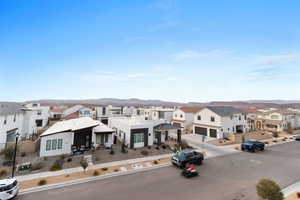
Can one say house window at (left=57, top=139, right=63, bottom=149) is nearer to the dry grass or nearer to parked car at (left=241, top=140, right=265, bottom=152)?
the dry grass

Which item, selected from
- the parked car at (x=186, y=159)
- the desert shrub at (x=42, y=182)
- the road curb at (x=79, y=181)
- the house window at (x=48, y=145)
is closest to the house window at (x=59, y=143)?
the house window at (x=48, y=145)

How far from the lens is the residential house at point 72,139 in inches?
688

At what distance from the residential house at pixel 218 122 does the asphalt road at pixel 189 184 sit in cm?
1377

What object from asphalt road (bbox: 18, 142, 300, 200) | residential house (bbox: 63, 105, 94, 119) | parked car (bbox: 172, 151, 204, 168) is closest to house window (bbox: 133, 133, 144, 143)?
parked car (bbox: 172, 151, 204, 168)

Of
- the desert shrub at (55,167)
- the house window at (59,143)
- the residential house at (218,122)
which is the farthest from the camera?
the residential house at (218,122)

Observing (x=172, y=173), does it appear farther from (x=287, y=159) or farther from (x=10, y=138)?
(x=10, y=138)

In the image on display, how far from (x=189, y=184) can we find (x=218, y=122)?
22.0 metres

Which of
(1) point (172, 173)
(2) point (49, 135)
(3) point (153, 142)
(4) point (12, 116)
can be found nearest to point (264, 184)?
(1) point (172, 173)

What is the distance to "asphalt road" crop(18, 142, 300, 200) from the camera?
32.3 feet

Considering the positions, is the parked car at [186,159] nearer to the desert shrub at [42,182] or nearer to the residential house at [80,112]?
the desert shrub at [42,182]

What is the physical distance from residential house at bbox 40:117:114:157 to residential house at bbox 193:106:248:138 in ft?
71.1

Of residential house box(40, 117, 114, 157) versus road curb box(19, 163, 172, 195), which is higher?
residential house box(40, 117, 114, 157)

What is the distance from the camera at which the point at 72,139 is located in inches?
746

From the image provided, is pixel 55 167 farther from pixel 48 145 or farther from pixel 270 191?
pixel 270 191
